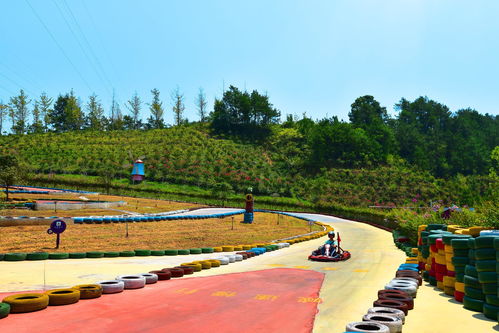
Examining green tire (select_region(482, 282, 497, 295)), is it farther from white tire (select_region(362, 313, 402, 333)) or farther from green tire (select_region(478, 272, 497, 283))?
white tire (select_region(362, 313, 402, 333))

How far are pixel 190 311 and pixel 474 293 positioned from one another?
737cm

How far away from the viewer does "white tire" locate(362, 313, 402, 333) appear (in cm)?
902

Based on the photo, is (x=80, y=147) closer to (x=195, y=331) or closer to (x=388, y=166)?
(x=388, y=166)

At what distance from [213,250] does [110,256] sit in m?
5.72

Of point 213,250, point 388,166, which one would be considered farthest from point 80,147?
point 213,250

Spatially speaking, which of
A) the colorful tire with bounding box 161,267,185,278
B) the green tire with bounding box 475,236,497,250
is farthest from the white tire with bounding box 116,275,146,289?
the green tire with bounding box 475,236,497,250

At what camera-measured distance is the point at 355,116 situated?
133m

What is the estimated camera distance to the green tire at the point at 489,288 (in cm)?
1009

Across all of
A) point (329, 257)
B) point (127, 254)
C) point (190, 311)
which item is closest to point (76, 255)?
point (127, 254)

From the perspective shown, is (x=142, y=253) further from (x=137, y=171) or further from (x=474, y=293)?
(x=137, y=171)

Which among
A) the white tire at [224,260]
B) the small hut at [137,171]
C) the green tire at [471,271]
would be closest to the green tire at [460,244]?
the green tire at [471,271]

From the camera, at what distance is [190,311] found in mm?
10953

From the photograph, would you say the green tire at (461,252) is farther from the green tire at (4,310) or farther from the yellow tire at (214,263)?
the green tire at (4,310)

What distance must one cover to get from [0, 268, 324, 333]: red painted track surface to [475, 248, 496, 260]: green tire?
4414mm
